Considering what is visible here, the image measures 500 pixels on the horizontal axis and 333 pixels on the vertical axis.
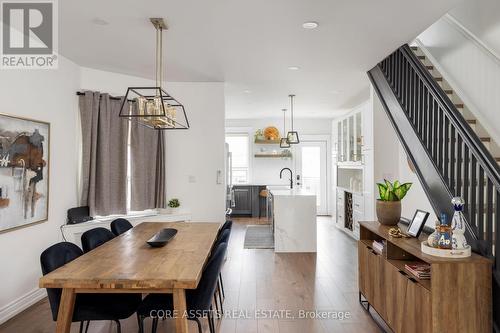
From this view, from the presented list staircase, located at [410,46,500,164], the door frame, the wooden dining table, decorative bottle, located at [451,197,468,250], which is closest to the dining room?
the wooden dining table

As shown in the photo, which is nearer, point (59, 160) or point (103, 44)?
point (103, 44)

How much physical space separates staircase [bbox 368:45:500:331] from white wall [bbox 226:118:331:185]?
4969 mm

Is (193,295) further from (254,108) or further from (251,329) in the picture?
(254,108)

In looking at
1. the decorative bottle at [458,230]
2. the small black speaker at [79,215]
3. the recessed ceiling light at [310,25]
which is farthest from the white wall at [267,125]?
the decorative bottle at [458,230]

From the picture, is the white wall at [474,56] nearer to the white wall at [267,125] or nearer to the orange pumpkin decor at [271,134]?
the orange pumpkin decor at [271,134]

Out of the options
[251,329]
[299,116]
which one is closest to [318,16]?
[251,329]

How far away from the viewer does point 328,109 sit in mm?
7746

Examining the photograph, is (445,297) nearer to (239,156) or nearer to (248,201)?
(248,201)

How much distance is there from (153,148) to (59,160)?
4.20ft

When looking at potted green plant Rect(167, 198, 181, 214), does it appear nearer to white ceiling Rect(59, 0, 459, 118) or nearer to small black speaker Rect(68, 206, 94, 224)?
small black speaker Rect(68, 206, 94, 224)

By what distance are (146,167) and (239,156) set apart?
445 cm

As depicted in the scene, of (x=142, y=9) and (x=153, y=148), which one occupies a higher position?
(x=142, y=9)

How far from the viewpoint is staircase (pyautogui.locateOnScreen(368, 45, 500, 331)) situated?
215 cm

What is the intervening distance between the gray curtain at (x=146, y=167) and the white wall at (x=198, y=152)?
17 cm
